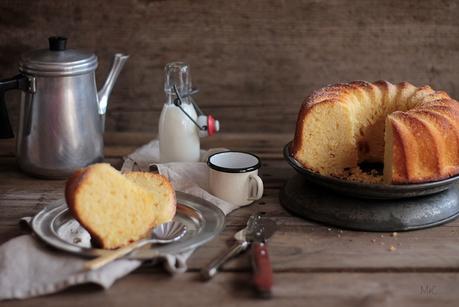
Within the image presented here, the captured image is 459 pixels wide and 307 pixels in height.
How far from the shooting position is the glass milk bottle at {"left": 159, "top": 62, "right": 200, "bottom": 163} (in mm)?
1515

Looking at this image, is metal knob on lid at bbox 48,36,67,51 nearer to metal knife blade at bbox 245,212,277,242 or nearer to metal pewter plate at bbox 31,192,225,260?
metal pewter plate at bbox 31,192,225,260

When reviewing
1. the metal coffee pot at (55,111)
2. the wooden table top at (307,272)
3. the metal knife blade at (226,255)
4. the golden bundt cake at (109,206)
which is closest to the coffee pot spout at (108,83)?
the metal coffee pot at (55,111)

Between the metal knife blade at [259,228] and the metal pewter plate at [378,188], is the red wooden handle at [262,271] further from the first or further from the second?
the metal pewter plate at [378,188]

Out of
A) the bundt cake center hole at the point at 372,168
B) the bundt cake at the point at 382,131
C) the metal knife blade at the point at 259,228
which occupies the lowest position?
the metal knife blade at the point at 259,228

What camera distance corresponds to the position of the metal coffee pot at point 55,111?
55.6 inches

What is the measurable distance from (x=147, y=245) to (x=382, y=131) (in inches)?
23.2

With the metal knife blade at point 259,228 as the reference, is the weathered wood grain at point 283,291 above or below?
below

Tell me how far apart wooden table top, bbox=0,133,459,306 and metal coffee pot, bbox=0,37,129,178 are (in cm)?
10

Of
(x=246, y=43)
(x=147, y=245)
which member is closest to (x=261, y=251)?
(x=147, y=245)

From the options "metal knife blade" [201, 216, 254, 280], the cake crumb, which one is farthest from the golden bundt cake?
the cake crumb

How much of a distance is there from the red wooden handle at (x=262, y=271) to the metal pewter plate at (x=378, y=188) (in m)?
0.20

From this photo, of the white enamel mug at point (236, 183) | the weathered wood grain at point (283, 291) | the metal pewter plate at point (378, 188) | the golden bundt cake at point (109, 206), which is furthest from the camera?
the white enamel mug at point (236, 183)

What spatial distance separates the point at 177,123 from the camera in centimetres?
151

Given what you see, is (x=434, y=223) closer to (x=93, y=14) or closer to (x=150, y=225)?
(x=150, y=225)
